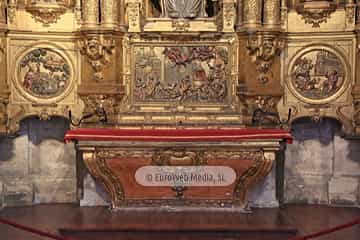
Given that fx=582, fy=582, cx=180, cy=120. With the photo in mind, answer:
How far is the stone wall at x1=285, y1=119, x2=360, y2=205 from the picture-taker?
376 inches

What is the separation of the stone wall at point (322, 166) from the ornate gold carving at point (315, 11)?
65.3 inches

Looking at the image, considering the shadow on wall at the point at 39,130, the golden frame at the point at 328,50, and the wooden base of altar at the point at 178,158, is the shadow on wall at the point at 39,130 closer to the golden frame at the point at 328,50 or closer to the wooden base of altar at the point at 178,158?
the wooden base of altar at the point at 178,158

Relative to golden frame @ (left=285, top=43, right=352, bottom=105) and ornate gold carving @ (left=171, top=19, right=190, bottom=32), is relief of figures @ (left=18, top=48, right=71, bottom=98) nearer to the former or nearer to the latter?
ornate gold carving @ (left=171, top=19, right=190, bottom=32)

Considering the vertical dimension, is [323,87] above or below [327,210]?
above

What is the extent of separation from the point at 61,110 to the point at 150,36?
187cm

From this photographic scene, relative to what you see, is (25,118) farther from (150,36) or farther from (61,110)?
(150,36)

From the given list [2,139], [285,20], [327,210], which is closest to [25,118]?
[2,139]

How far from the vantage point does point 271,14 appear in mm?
9273

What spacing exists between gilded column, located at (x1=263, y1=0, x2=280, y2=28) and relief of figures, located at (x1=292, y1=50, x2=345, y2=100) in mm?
736

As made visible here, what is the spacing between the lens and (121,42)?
944 centimetres

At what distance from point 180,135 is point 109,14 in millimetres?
2274

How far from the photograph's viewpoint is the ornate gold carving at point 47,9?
916cm

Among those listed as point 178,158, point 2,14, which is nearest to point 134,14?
point 2,14

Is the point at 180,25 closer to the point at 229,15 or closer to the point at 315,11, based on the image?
the point at 229,15
